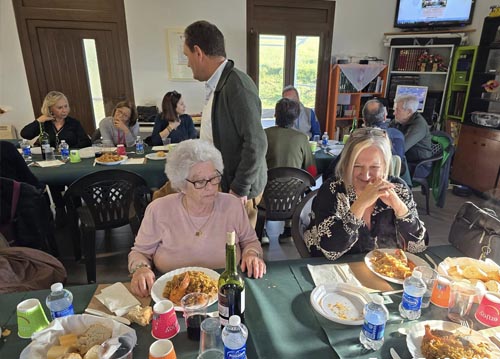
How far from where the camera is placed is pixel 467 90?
4555mm

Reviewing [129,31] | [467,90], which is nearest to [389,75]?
[467,90]

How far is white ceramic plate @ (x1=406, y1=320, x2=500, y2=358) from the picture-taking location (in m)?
0.90

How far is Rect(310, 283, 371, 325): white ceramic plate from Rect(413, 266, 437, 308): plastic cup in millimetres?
188

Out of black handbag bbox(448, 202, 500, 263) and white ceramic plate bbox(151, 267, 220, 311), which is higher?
black handbag bbox(448, 202, 500, 263)

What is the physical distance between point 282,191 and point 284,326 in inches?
69.3

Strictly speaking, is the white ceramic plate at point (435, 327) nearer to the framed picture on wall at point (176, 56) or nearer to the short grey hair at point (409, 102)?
the short grey hair at point (409, 102)

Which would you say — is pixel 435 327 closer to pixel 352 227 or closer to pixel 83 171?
pixel 352 227

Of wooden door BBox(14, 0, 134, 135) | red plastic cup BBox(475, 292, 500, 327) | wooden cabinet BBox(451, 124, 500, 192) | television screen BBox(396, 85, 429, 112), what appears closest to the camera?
red plastic cup BBox(475, 292, 500, 327)

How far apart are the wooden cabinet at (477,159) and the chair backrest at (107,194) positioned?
4.13 m

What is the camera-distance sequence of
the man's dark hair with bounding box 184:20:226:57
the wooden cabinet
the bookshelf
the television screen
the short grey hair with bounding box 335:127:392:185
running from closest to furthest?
the short grey hair with bounding box 335:127:392:185
the man's dark hair with bounding box 184:20:226:57
the wooden cabinet
the television screen
the bookshelf

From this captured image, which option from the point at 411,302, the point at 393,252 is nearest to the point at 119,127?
the point at 393,252

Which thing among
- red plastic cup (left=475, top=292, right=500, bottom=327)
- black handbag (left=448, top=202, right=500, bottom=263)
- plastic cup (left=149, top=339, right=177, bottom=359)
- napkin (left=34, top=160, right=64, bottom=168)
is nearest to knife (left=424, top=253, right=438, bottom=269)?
black handbag (left=448, top=202, right=500, bottom=263)

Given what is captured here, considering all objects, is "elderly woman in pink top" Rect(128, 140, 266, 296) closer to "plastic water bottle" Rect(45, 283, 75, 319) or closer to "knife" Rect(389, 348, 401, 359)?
"plastic water bottle" Rect(45, 283, 75, 319)

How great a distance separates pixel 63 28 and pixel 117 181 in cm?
350
